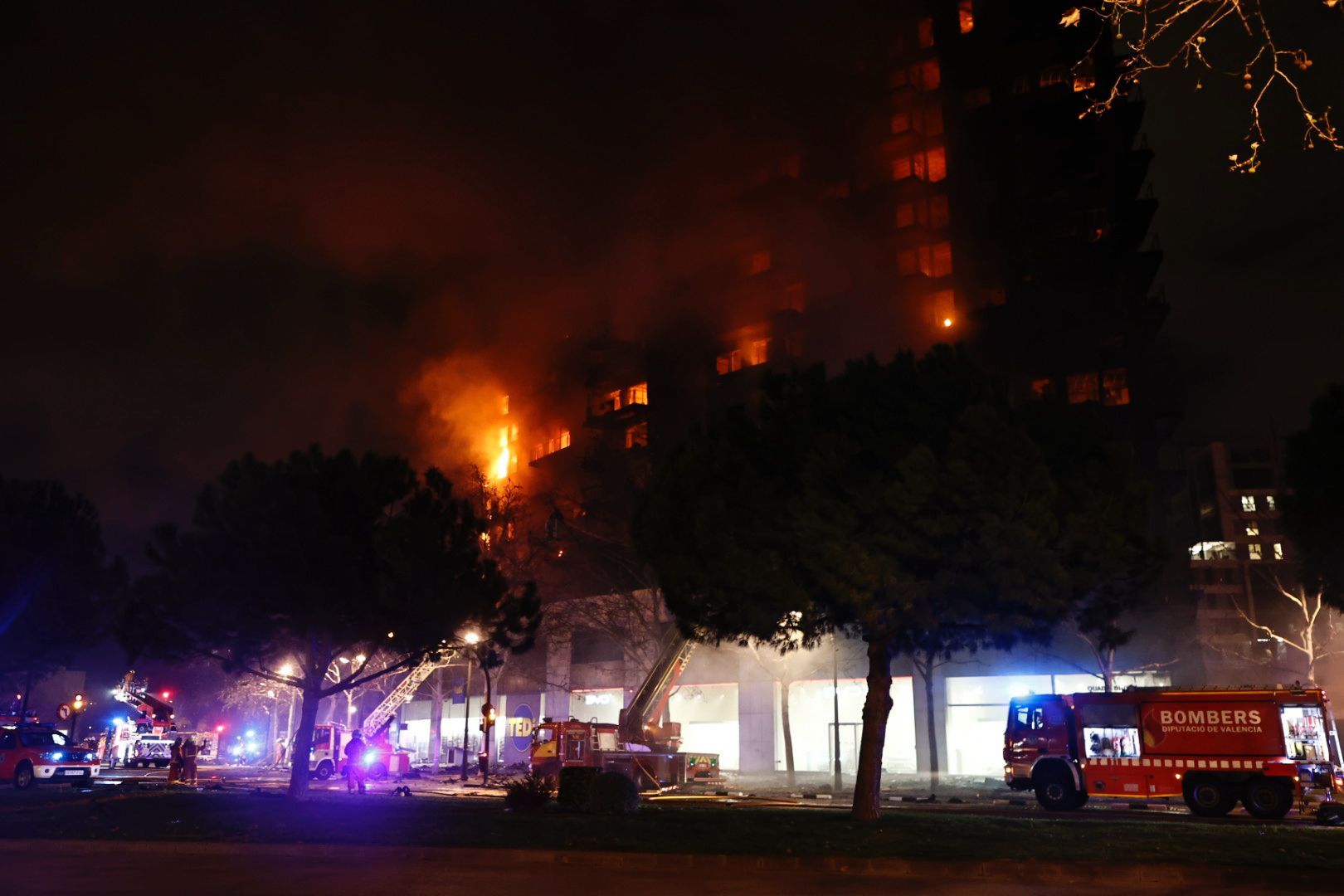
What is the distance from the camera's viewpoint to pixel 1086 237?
5644 cm

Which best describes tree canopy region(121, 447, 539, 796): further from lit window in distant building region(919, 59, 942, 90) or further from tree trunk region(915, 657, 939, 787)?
lit window in distant building region(919, 59, 942, 90)

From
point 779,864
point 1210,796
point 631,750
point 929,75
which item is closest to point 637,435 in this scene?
point 929,75

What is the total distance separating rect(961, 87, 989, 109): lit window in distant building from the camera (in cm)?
6012

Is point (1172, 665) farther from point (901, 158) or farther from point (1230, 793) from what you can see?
point (901, 158)

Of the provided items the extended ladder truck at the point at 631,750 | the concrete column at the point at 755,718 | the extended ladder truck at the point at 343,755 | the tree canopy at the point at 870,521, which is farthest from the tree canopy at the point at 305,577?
the concrete column at the point at 755,718

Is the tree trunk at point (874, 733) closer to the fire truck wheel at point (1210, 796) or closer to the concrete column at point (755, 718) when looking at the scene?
the fire truck wheel at point (1210, 796)

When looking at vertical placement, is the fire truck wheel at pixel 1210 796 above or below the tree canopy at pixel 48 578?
below

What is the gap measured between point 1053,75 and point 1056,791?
47.3 metres

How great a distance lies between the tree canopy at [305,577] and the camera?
24031 millimetres

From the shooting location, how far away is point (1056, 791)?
24.2m

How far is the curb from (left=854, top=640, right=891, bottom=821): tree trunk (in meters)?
6.23

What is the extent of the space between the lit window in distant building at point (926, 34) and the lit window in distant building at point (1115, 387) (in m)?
24.2

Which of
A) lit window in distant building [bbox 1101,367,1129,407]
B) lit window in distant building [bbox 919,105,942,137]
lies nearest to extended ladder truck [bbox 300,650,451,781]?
lit window in distant building [bbox 1101,367,1129,407]

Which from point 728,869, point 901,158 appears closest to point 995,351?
point 901,158
